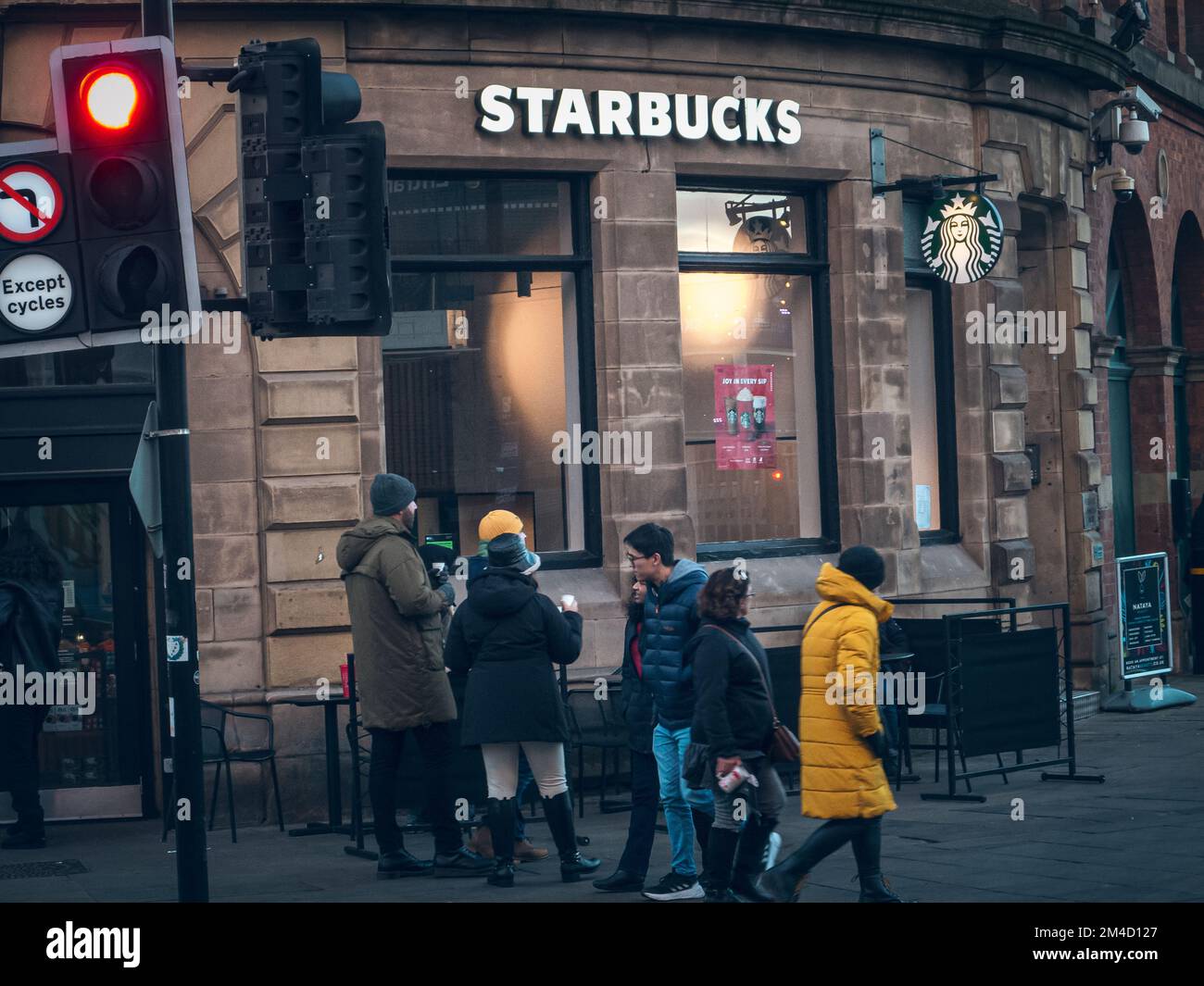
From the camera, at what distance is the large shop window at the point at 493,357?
12375 mm

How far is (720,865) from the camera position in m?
8.17

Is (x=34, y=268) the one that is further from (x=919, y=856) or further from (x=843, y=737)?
(x=919, y=856)

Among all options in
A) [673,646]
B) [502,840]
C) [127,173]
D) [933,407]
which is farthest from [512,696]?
[933,407]

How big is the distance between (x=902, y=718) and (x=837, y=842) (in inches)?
180

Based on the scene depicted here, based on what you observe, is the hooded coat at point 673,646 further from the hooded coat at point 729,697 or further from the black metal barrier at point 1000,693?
the black metal barrier at point 1000,693

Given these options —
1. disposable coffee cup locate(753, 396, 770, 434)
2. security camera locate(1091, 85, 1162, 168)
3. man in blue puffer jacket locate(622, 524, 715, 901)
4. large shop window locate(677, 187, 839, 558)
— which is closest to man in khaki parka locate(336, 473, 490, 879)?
man in blue puffer jacket locate(622, 524, 715, 901)

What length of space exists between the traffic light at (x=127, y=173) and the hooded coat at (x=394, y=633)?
2.74 metres

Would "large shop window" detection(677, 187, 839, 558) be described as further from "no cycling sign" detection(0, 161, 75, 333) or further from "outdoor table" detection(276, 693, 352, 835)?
"no cycling sign" detection(0, 161, 75, 333)

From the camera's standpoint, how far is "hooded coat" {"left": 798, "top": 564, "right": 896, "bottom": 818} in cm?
776

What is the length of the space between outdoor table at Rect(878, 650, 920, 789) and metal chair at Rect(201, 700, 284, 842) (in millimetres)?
4046

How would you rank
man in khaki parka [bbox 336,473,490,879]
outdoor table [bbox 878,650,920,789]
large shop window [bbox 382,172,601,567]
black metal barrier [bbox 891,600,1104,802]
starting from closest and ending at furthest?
man in khaki parka [bbox 336,473,490,879] → black metal barrier [bbox 891,600,1104,802] → outdoor table [bbox 878,650,920,789] → large shop window [bbox 382,172,601,567]

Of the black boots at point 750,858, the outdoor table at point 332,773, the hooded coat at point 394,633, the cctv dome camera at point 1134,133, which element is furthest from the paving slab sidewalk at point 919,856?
the cctv dome camera at point 1134,133
